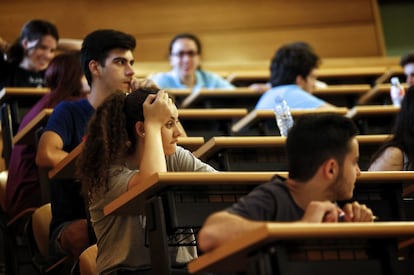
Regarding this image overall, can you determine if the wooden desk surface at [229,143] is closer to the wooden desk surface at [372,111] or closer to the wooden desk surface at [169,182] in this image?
the wooden desk surface at [169,182]

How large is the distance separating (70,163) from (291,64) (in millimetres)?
2194

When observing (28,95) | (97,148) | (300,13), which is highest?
(300,13)

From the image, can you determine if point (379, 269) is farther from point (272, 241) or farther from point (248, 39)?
point (248, 39)

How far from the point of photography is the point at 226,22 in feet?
22.1

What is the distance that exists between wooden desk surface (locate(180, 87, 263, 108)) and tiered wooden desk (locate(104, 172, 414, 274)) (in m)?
2.37

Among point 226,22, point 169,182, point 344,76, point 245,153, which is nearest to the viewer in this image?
point 169,182

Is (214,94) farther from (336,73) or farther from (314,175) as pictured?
(314,175)

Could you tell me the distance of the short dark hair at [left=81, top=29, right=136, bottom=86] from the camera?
3674mm

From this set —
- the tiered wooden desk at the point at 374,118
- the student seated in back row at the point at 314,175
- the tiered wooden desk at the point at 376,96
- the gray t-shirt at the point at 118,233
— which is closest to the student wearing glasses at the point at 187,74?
the tiered wooden desk at the point at 376,96

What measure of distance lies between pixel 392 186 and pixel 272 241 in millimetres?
807

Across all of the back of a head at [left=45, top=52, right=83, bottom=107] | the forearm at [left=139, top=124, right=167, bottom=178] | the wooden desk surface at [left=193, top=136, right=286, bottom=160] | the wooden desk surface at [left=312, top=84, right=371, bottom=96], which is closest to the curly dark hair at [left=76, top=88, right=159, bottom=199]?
the forearm at [left=139, top=124, right=167, bottom=178]

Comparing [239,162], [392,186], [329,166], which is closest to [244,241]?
[329,166]

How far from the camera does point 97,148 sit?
2727 millimetres

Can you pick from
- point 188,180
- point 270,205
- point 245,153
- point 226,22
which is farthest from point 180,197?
point 226,22
